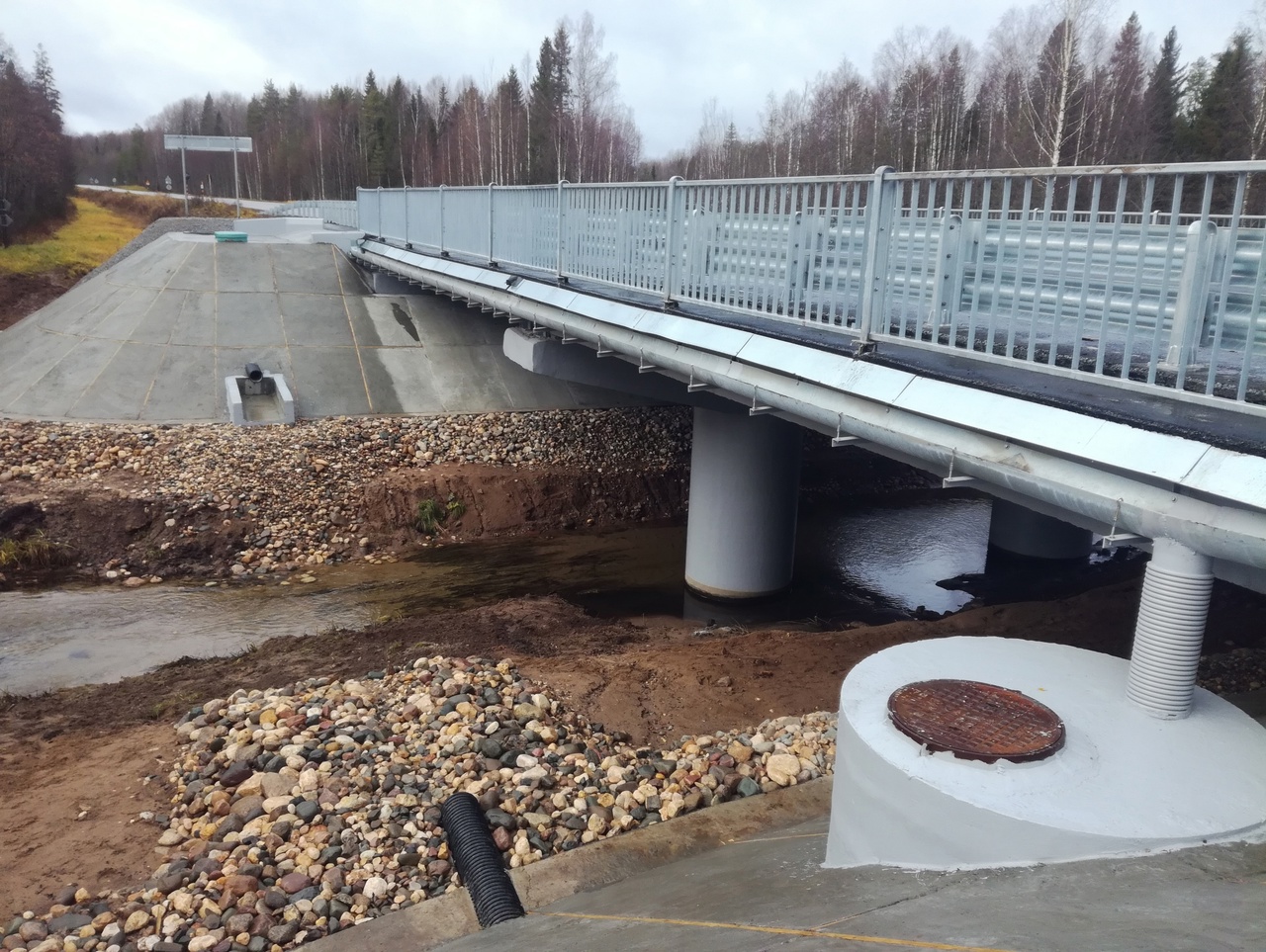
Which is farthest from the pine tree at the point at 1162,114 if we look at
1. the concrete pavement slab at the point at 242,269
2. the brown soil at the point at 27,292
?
the brown soil at the point at 27,292

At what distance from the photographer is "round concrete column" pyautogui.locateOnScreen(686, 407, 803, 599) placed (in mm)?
13281

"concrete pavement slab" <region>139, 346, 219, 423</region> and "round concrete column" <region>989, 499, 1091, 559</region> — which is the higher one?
"concrete pavement slab" <region>139, 346, 219, 423</region>

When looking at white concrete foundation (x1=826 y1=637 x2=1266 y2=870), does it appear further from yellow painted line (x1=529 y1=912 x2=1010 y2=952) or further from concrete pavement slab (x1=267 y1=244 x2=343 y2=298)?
concrete pavement slab (x1=267 y1=244 x2=343 y2=298)

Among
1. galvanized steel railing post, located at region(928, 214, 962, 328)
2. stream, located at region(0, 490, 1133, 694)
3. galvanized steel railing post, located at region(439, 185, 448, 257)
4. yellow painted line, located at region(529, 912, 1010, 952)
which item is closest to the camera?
yellow painted line, located at region(529, 912, 1010, 952)

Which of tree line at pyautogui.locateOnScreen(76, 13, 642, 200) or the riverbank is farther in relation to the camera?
tree line at pyautogui.locateOnScreen(76, 13, 642, 200)

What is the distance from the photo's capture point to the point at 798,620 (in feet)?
44.1

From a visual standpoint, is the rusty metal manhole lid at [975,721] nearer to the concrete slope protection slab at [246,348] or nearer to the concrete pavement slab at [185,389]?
the concrete slope protection slab at [246,348]

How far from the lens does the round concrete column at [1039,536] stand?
16109 mm

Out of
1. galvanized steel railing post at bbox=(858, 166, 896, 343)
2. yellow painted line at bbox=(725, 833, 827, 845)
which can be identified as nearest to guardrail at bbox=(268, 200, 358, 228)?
galvanized steel railing post at bbox=(858, 166, 896, 343)

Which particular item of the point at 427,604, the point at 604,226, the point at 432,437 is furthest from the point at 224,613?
the point at 604,226

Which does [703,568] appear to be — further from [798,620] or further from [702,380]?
[702,380]

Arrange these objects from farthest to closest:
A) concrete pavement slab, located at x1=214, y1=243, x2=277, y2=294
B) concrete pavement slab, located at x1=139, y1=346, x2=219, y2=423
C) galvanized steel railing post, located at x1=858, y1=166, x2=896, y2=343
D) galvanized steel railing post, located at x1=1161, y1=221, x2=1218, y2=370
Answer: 1. concrete pavement slab, located at x1=214, y1=243, x2=277, y2=294
2. concrete pavement slab, located at x1=139, y1=346, x2=219, y2=423
3. galvanized steel railing post, located at x1=858, y1=166, x2=896, y2=343
4. galvanized steel railing post, located at x1=1161, y1=221, x2=1218, y2=370

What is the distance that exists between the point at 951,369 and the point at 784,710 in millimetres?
3827

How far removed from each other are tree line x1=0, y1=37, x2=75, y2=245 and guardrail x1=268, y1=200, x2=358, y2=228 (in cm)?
1473
